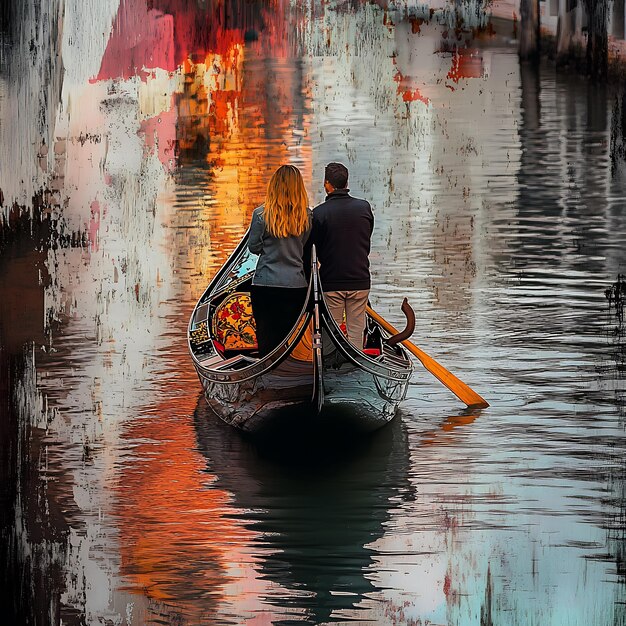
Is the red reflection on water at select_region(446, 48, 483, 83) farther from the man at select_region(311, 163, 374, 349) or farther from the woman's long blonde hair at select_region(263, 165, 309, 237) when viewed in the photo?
the woman's long blonde hair at select_region(263, 165, 309, 237)

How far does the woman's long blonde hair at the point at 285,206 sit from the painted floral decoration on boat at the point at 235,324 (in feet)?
4.01

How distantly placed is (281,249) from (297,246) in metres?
0.07

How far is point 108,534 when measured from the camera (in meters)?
5.82

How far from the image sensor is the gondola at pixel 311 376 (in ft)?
20.5

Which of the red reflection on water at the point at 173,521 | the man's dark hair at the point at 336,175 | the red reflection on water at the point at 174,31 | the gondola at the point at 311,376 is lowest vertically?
the red reflection on water at the point at 173,521

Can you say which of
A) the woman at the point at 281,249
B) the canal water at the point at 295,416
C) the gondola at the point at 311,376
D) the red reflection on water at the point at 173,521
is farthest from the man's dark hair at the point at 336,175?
the red reflection on water at the point at 173,521

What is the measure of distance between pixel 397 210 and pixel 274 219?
5.98 metres

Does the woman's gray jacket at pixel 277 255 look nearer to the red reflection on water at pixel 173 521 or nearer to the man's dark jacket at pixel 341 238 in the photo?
the man's dark jacket at pixel 341 238

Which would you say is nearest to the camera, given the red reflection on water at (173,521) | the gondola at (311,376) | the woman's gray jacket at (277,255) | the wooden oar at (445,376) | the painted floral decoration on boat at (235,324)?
the red reflection on water at (173,521)

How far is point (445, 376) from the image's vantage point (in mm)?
7445

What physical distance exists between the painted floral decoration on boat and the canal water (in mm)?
323

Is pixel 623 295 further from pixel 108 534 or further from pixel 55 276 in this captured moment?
pixel 108 534

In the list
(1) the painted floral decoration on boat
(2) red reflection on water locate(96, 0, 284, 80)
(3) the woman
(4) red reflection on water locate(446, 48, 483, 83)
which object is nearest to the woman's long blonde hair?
(3) the woman

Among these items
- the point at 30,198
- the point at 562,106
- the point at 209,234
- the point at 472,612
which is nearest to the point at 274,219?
the point at 472,612
